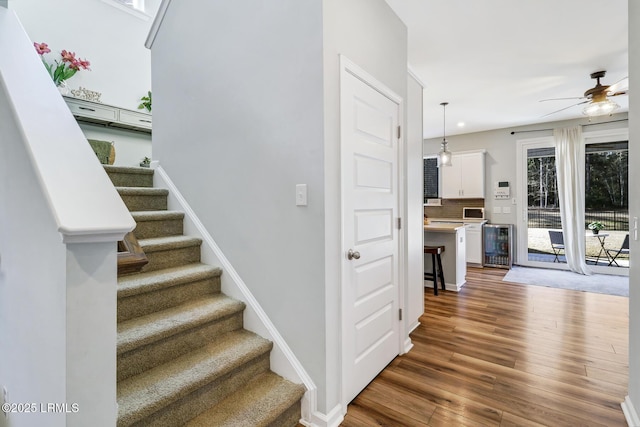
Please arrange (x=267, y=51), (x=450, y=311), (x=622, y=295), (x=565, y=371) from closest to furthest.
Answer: (x=267, y=51)
(x=565, y=371)
(x=450, y=311)
(x=622, y=295)

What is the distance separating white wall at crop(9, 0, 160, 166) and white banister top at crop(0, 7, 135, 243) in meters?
3.37

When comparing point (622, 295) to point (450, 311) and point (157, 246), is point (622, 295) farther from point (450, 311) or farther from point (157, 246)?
point (157, 246)

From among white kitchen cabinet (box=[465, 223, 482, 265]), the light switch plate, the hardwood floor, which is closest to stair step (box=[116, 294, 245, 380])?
the light switch plate

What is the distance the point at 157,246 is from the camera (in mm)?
2102

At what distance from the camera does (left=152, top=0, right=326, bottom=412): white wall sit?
172 centimetres

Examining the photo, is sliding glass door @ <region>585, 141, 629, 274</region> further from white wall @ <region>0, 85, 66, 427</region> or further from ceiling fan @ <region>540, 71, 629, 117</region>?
white wall @ <region>0, 85, 66, 427</region>

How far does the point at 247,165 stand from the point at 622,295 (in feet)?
16.6

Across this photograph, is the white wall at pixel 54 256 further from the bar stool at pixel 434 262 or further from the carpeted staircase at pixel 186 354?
the bar stool at pixel 434 262

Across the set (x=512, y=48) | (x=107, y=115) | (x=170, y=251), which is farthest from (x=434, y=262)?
(x=107, y=115)

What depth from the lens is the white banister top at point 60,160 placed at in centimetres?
86

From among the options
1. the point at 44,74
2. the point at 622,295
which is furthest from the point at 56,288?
the point at 622,295

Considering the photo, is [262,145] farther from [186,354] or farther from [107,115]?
[107,115]

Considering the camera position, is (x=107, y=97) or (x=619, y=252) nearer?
(x=107, y=97)

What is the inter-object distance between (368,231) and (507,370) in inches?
59.0
